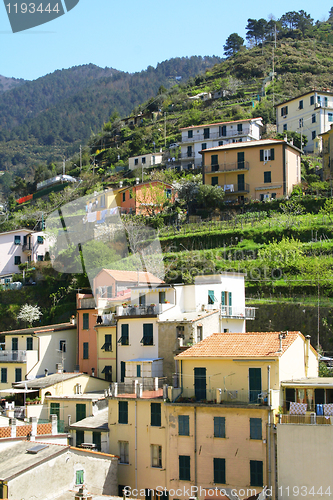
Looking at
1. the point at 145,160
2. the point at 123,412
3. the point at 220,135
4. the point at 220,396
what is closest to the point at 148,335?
the point at 123,412

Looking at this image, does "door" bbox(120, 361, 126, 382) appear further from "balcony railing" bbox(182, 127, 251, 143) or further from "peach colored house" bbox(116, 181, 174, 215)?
"balcony railing" bbox(182, 127, 251, 143)

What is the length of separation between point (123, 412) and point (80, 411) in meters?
4.14

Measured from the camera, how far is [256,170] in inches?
2249

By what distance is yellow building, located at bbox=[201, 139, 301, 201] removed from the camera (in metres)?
56.1

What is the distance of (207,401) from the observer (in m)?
24.5

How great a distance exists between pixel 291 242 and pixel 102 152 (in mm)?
60492

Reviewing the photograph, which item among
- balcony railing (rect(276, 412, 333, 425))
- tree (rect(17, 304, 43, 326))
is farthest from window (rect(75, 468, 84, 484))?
tree (rect(17, 304, 43, 326))

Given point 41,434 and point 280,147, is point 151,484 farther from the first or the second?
point 280,147

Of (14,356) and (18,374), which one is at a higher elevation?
(14,356)

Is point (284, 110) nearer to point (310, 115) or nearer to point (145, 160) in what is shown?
point (310, 115)

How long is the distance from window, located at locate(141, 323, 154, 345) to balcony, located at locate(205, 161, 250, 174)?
2938cm

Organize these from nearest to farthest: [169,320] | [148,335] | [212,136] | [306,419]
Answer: [306,419] < [169,320] < [148,335] < [212,136]

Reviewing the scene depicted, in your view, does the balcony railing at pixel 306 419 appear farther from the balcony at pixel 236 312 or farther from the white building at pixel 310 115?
the white building at pixel 310 115

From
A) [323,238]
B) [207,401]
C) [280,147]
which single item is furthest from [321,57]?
[207,401]
